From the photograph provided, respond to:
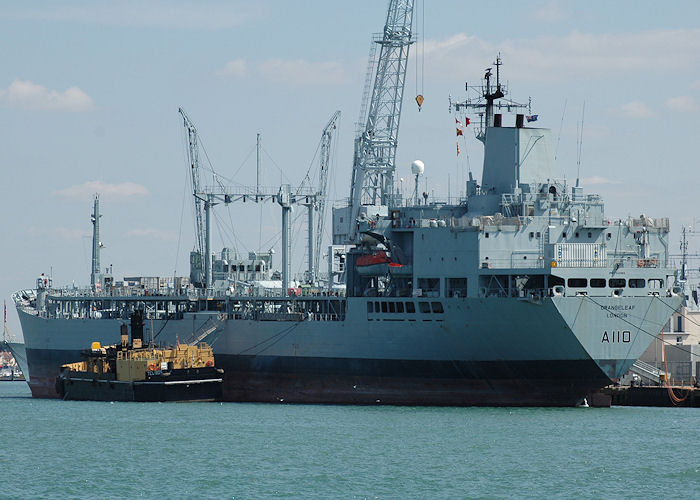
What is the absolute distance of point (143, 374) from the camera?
223 ft

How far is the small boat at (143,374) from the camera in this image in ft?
221

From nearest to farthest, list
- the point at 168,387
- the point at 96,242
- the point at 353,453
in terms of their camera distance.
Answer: the point at 353,453
the point at 168,387
the point at 96,242

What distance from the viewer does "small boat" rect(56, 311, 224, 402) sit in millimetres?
67375

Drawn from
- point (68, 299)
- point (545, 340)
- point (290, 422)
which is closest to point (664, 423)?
point (545, 340)

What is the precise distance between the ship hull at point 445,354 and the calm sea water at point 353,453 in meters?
1.62

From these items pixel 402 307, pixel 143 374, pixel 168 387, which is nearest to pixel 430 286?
pixel 402 307

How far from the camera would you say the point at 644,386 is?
232 ft

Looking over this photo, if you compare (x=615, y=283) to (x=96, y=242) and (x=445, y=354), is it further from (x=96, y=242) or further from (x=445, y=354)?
(x=96, y=242)

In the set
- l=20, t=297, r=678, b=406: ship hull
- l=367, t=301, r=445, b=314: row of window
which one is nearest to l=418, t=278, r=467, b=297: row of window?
l=367, t=301, r=445, b=314: row of window

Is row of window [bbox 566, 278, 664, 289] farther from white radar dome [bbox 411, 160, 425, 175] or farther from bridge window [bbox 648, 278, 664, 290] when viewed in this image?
white radar dome [bbox 411, 160, 425, 175]

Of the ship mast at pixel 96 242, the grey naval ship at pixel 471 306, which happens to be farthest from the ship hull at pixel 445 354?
the ship mast at pixel 96 242

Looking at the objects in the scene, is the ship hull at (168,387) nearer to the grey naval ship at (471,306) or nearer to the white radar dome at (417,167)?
the grey naval ship at (471,306)

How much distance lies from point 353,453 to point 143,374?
73.3ft

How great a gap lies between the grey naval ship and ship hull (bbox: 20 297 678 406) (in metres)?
0.06
